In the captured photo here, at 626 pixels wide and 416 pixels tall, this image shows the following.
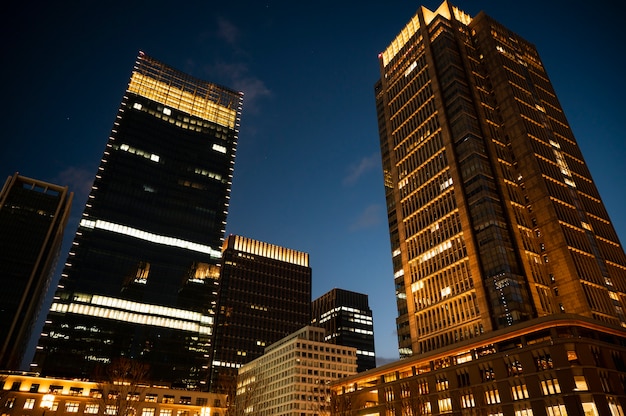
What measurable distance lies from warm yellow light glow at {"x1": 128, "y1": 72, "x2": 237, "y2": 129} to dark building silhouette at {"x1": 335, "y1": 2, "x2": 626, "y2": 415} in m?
76.8

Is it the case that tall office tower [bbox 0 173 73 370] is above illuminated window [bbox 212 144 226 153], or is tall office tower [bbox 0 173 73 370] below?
below

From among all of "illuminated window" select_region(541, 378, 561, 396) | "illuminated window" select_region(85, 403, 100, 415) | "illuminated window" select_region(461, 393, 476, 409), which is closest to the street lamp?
"illuminated window" select_region(85, 403, 100, 415)

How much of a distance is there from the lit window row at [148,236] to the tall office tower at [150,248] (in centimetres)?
32

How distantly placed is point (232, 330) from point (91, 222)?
85203 millimetres

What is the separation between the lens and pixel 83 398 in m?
109

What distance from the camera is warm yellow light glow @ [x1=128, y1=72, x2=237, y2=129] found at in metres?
175

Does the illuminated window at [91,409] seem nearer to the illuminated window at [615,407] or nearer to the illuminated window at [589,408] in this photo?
the illuminated window at [589,408]

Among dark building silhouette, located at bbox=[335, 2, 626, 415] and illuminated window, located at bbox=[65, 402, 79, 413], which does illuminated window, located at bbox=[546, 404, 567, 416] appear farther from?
illuminated window, located at bbox=[65, 402, 79, 413]

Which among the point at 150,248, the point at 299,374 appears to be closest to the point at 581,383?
the point at 299,374

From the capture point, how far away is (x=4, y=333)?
15038 cm

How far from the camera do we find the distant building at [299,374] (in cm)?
14025

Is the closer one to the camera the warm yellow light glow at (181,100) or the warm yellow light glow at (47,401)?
the warm yellow light glow at (47,401)

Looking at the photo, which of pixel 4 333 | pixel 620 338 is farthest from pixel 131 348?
pixel 620 338

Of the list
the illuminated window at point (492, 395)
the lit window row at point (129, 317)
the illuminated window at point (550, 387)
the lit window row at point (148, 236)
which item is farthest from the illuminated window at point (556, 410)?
the lit window row at point (148, 236)
